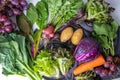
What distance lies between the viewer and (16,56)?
1.17 metres

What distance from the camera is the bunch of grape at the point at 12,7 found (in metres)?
1.16

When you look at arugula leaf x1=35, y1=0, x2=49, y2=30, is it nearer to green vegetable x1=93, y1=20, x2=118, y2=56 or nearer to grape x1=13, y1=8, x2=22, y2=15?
grape x1=13, y1=8, x2=22, y2=15

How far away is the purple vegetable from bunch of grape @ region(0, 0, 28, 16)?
0.91ft

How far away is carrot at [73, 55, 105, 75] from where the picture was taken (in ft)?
3.72

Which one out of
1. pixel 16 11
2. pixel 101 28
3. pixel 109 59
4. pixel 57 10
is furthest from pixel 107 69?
pixel 16 11

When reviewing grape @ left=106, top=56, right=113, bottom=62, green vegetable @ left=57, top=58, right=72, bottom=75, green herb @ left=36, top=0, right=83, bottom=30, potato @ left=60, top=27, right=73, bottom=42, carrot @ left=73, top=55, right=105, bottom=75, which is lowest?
grape @ left=106, top=56, right=113, bottom=62

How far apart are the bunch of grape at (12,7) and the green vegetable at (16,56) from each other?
0.09 metres

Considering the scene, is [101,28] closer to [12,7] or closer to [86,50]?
[86,50]

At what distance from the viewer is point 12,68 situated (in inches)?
45.8

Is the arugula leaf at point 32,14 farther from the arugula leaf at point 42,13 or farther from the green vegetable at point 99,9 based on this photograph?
the green vegetable at point 99,9

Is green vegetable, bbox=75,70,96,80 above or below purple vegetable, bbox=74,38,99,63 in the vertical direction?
below

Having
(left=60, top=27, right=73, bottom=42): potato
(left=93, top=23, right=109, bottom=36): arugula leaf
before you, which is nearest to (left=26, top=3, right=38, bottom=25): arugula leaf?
(left=60, top=27, right=73, bottom=42): potato

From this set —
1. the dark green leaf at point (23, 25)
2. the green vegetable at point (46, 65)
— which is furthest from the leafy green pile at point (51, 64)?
the dark green leaf at point (23, 25)

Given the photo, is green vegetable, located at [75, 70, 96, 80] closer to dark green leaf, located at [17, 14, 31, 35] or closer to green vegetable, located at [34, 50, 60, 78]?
green vegetable, located at [34, 50, 60, 78]
